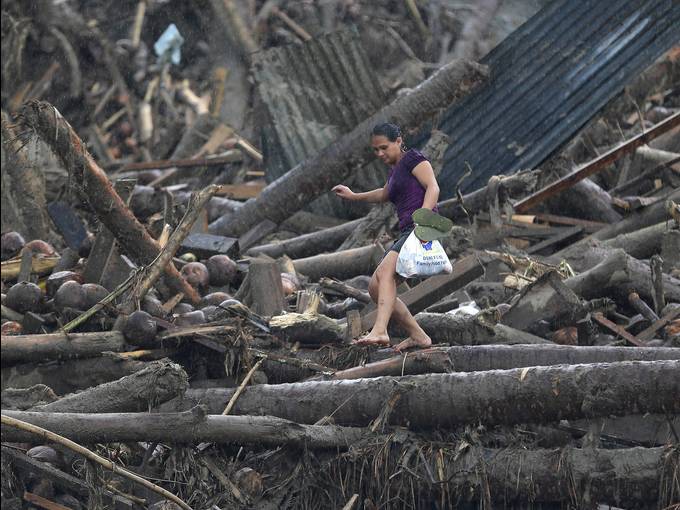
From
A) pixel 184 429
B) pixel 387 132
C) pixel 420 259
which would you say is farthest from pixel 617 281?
pixel 184 429

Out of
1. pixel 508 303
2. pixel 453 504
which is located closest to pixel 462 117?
pixel 508 303

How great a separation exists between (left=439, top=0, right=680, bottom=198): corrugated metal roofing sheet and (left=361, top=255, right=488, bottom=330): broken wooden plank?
4.08 metres

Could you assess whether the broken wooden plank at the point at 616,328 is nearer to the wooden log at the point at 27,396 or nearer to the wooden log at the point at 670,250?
the wooden log at the point at 670,250

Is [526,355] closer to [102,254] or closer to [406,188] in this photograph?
[406,188]

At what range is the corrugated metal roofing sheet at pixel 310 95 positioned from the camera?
13.8 meters

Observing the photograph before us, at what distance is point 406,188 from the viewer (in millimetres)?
7344

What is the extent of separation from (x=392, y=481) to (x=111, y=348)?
8.06 ft

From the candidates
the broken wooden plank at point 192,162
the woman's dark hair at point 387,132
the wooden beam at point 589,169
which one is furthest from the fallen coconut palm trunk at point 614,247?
the broken wooden plank at point 192,162

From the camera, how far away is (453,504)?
21.6 ft

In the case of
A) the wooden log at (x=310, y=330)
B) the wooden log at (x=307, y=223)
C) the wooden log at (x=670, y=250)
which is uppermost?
the wooden log at (x=310, y=330)

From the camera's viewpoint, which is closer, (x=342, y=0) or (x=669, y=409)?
(x=669, y=409)

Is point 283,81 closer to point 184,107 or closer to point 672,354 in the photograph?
point 184,107

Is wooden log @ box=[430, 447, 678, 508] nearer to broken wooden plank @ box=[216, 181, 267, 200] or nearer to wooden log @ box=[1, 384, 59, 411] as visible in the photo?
wooden log @ box=[1, 384, 59, 411]

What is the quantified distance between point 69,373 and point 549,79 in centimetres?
689
